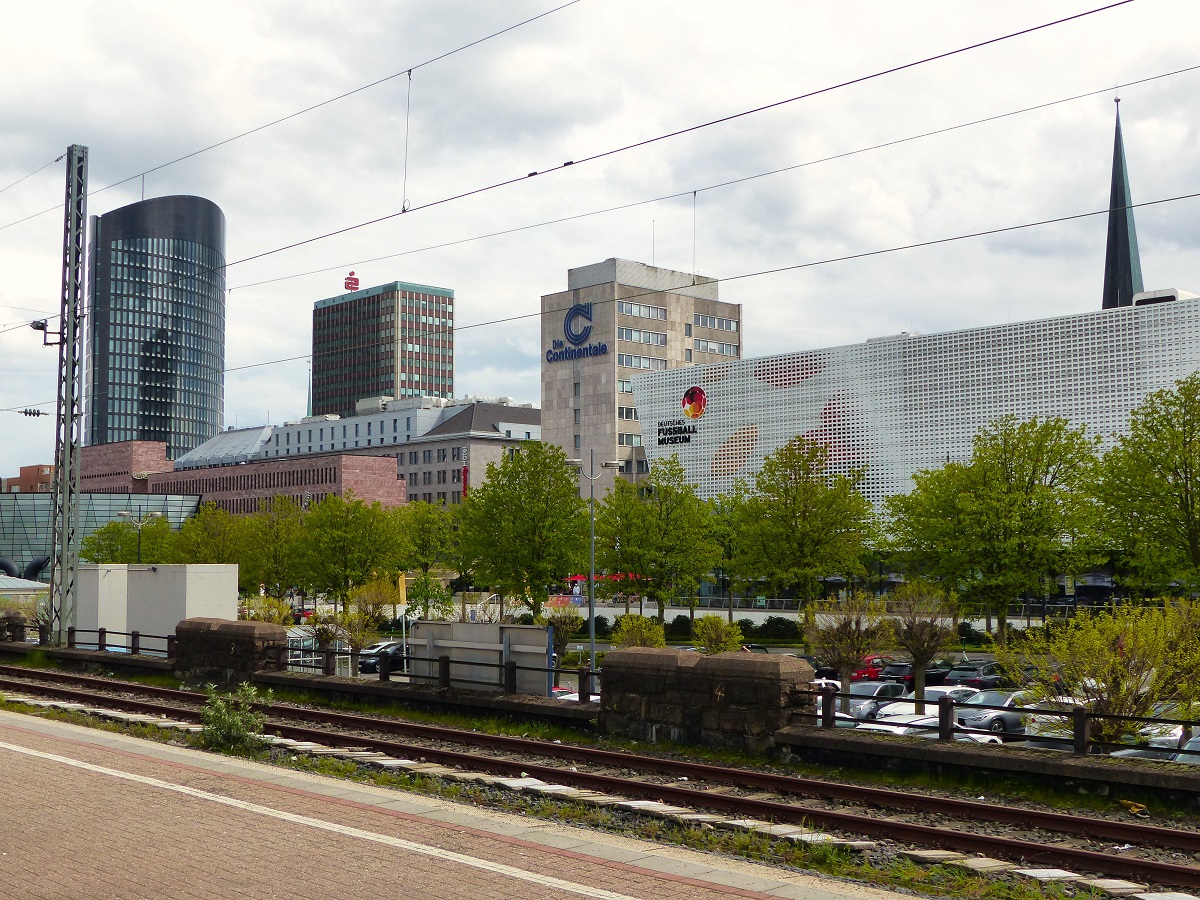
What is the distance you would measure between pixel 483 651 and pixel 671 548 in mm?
45421

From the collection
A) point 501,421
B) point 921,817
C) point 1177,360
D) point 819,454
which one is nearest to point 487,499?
point 819,454

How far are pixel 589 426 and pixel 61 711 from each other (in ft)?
382

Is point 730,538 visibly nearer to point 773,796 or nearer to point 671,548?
point 671,548

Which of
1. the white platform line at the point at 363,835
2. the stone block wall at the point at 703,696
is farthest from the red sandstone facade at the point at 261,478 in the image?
the white platform line at the point at 363,835

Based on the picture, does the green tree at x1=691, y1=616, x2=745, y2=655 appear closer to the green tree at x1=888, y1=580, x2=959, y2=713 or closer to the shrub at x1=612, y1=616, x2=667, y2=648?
the shrub at x1=612, y1=616, x2=667, y2=648

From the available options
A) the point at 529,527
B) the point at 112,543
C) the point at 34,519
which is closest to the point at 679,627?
the point at 529,527

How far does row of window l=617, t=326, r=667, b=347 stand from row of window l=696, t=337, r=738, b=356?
21.4 ft

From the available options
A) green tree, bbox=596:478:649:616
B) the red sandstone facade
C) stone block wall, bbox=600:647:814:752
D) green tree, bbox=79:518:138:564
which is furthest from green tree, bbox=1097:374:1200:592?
the red sandstone facade

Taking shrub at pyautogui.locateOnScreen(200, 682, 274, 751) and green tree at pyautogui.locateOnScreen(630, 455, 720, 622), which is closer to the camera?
shrub at pyautogui.locateOnScreen(200, 682, 274, 751)

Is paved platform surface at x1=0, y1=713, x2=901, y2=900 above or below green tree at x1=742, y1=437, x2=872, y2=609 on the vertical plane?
below

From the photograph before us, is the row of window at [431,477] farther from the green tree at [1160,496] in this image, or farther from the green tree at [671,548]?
the green tree at [1160,496]

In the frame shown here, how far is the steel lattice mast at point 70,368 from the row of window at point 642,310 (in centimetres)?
10248

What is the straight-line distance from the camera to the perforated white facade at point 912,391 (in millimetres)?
73438

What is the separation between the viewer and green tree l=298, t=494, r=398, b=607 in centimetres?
7725
